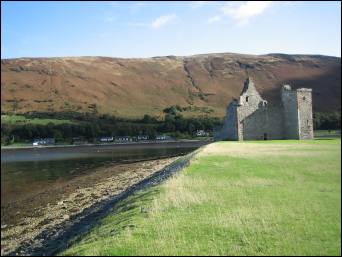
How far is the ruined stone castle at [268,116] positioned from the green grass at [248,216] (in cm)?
3882

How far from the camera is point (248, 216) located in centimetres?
1423

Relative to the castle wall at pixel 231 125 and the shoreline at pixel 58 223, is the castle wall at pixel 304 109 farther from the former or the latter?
the shoreline at pixel 58 223

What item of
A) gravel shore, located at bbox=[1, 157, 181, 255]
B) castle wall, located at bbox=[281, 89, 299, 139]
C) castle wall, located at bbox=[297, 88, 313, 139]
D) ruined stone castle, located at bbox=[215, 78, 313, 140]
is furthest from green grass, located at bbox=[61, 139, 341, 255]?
castle wall, located at bbox=[281, 89, 299, 139]

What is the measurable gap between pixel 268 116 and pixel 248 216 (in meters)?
51.7

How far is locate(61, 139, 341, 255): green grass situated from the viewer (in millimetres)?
8031

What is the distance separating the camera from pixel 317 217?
9.06 metres

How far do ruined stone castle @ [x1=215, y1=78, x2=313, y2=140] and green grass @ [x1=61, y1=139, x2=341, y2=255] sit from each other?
38816 millimetres

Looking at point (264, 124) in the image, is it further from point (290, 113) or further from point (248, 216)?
point (248, 216)

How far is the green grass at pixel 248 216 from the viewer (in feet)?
26.3

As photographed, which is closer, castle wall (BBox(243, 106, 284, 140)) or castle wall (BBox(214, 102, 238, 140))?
castle wall (BBox(243, 106, 284, 140))

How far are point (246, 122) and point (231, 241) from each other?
5483 cm

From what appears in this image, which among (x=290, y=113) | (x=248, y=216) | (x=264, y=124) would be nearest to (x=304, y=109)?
(x=290, y=113)

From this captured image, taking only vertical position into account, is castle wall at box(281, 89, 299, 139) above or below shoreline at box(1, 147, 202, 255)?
above

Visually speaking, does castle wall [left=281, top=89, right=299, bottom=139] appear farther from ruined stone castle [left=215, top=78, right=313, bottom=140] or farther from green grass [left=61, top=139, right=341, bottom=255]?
green grass [left=61, top=139, right=341, bottom=255]
